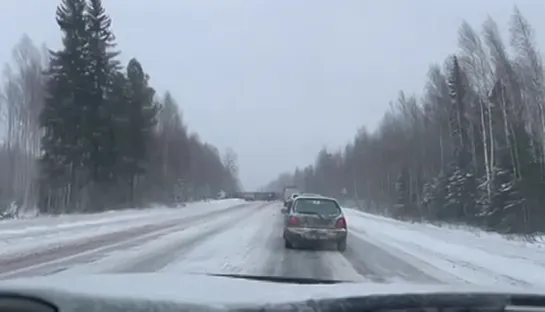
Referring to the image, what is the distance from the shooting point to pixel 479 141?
59281 millimetres

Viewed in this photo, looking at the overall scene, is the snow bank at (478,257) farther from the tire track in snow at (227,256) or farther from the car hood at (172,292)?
the car hood at (172,292)

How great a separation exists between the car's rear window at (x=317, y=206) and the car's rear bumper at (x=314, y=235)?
0.70 m

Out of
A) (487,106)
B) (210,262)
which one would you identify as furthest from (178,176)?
(210,262)

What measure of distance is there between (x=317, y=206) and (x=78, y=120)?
118 ft

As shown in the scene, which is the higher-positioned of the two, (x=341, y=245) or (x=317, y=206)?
(x=317, y=206)

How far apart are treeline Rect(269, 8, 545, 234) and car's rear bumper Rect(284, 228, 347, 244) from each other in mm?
16136

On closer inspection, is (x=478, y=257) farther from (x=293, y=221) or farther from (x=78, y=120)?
(x=78, y=120)

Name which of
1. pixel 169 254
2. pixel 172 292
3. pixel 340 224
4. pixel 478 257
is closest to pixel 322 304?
pixel 172 292

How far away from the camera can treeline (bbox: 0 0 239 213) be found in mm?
55156

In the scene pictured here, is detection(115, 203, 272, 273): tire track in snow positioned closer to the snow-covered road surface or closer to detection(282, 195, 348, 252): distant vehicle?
the snow-covered road surface

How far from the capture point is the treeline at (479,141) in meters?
42.5

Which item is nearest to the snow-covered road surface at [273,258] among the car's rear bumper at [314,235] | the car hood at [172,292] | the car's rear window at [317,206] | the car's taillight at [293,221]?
the car's rear bumper at [314,235]

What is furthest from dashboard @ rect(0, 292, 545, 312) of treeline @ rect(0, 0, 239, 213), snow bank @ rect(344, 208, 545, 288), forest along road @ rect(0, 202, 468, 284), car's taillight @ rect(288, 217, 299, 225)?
treeline @ rect(0, 0, 239, 213)

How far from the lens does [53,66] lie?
56.0m
